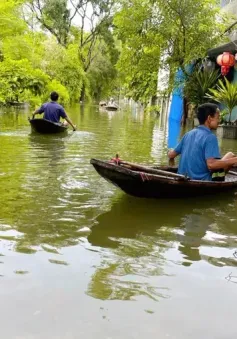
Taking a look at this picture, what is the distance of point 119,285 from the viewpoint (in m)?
3.19

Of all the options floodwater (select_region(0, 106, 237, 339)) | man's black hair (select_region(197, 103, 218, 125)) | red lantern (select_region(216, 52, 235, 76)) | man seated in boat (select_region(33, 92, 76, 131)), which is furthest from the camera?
red lantern (select_region(216, 52, 235, 76))

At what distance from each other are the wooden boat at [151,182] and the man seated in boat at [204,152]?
18 centimetres

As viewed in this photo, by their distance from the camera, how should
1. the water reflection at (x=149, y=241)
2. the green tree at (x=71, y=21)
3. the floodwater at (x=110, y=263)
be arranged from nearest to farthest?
the floodwater at (x=110, y=263), the water reflection at (x=149, y=241), the green tree at (x=71, y=21)

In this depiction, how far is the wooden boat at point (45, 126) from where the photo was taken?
41.0 feet

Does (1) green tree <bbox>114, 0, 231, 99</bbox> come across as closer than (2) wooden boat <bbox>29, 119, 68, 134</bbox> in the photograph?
No

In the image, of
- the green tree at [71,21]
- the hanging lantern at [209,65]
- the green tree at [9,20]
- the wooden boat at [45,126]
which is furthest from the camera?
the green tree at [71,21]

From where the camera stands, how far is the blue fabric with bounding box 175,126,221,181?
5.45 metres

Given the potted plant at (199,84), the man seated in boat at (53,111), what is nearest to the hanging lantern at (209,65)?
the potted plant at (199,84)

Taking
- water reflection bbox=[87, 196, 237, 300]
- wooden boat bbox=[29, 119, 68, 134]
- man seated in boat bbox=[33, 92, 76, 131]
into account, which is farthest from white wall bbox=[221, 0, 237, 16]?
water reflection bbox=[87, 196, 237, 300]

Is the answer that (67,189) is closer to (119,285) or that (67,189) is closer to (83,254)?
(83,254)

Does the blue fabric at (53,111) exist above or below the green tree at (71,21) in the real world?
below

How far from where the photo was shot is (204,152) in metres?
5.52

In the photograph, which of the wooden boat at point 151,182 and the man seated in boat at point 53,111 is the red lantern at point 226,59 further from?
the wooden boat at point 151,182

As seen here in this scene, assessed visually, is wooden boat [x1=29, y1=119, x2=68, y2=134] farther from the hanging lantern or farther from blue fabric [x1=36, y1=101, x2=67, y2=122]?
the hanging lantern
